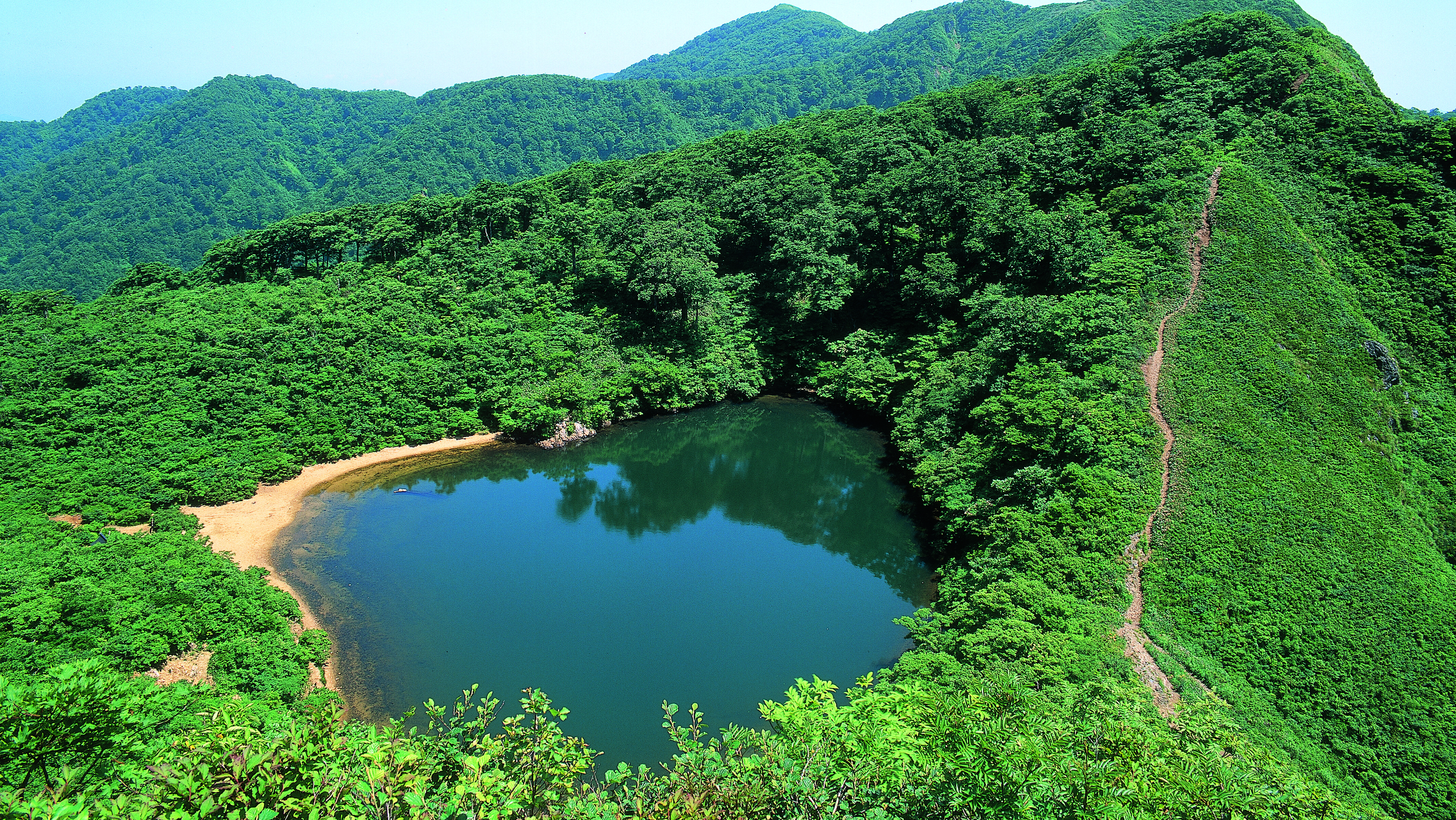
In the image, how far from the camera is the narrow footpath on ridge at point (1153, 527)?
46.2ft

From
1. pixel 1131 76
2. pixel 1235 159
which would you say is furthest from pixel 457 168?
pixel 1235 159

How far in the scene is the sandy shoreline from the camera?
68.2 feet

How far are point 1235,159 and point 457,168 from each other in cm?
9038

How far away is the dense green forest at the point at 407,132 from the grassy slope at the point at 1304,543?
51.3 m

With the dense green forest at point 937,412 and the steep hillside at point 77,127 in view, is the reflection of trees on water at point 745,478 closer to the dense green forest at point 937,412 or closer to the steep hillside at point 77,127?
the dense green forest at point 937,412

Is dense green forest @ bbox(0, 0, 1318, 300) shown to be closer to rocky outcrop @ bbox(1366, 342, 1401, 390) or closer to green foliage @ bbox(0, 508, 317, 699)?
rocky outcrop @ bbox(1366, 342, 1401, 390)

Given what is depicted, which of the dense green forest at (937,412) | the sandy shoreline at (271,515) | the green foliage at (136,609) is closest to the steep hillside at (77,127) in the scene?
the dense green forest at (937,412)

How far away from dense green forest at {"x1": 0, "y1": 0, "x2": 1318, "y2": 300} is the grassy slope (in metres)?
51.3

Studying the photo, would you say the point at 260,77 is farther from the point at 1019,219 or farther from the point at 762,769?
the point at 762,769

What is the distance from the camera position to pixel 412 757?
5883 millimetres

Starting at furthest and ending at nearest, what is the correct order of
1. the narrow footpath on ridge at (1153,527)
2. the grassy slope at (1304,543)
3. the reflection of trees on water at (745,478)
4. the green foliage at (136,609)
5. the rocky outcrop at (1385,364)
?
the reflection of trees on water at (745,478)
the rocky outcrop at (1385,364)
the narrow footpath on ridge at (1153,527)
the grassy slope at (1304,543)
the green foliage at (136,609)

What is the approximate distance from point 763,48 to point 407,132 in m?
94.1

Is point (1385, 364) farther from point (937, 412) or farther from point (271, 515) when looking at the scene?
point (271, 515)

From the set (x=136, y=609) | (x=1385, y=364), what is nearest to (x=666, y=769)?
(x=136, y=609)
